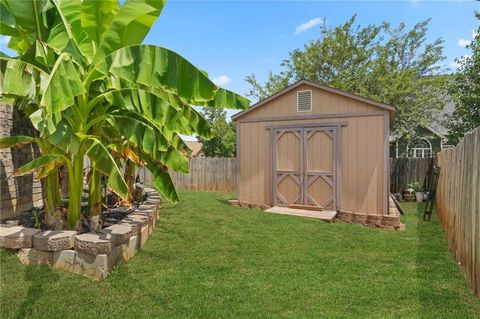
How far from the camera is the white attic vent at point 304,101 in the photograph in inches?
364

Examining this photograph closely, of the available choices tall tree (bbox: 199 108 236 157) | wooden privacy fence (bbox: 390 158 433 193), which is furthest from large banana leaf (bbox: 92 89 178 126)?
tall tree (bbox: 199 108 236 157)

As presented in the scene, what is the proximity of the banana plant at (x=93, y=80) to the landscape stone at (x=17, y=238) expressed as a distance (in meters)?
0.53

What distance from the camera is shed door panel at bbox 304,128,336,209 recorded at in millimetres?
8891

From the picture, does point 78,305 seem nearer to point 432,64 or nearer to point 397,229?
point 397,229

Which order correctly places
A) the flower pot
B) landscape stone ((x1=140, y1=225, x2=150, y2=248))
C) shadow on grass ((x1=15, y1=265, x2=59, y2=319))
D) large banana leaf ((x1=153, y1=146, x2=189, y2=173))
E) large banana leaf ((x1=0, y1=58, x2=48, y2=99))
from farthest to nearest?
the flower pot → landscape stone ((x1=140, y1=225, x2=150, y2=248)) → large banana leaf ((x1=153, y1=146, x2=189, y2=173)) → large banana leaf ((x1=0, y1=58, x2=48, y2=99)) → shadow on grass ((x1=15, y1=265, x2=59, y2=319))

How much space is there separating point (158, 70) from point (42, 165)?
1923 mm

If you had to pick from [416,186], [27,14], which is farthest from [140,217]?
[416,186]

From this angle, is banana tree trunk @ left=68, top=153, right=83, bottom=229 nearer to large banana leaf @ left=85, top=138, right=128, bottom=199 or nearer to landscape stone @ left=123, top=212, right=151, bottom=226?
large banana leaf @ left=85, top=138, right=128, bottom=199

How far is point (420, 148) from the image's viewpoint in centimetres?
2114

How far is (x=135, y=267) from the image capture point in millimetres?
4523

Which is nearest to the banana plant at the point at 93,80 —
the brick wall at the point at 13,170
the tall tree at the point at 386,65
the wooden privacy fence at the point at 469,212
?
the brick wall at the point at 13,170

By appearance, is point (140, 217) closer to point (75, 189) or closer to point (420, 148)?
point (75, 189)

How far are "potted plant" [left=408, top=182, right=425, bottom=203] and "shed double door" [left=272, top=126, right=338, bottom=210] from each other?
539cm

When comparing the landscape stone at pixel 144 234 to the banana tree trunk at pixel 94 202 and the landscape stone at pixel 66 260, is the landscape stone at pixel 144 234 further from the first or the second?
the landscape stone at pixel 66 260
